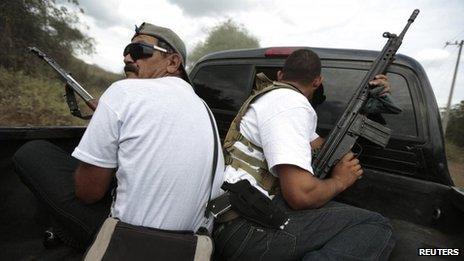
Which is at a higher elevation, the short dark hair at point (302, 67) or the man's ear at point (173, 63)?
the short dark hair at point (302, 67)

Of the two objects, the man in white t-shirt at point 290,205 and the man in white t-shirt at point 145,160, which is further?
the man in white t-shirt at point 290,205

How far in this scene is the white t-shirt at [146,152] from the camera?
1479 mm

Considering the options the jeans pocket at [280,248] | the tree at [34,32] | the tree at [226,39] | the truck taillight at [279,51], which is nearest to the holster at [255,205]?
the jeans pocket at [280,248]

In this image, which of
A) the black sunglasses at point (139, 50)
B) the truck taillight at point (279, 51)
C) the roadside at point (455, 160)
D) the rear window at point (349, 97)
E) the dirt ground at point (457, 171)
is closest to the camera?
the black sunglasses at point (139, 50)

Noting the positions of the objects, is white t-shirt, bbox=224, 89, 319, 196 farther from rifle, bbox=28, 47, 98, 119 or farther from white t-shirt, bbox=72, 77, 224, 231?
rifle, bbox=28, 47, 98, 119

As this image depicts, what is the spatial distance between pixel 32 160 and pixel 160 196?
0.81 metres

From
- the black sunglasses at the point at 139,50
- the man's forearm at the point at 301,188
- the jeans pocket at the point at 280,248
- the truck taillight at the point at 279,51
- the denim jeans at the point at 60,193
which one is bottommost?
the denim jeans at the point at 60,193

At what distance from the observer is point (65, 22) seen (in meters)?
16.4

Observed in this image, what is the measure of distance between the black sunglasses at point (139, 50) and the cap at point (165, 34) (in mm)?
73

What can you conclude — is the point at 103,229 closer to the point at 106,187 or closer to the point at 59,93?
the point at 106,187

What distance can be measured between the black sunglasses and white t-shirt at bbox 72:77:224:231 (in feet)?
1.23

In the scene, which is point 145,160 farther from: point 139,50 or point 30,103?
point 30,103

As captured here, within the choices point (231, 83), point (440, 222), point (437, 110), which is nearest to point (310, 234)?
point (440, 222)

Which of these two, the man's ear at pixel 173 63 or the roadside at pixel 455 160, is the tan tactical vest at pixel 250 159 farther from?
the roadside at pixel 455 160
